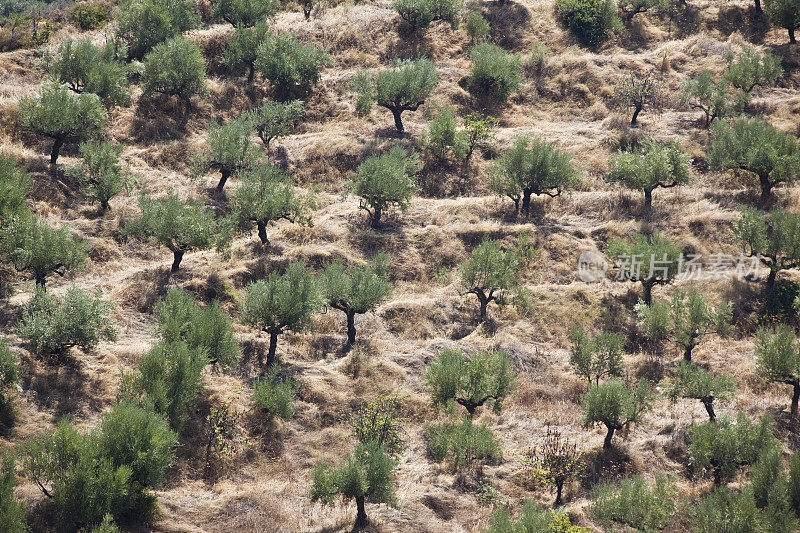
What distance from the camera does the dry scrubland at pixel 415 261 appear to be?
2484cm

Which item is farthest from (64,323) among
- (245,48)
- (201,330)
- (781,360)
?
(781,360)

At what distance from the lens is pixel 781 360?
87.1 feet

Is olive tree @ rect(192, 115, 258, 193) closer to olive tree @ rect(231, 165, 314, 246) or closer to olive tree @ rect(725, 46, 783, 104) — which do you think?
olive tree @ rect(231, 165, 314, 246)

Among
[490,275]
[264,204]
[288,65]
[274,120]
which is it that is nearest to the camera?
[490,275]

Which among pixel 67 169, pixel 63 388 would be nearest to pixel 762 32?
pixel 67 169

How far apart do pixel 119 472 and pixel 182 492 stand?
310 cm

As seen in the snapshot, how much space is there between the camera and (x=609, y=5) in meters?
50.8

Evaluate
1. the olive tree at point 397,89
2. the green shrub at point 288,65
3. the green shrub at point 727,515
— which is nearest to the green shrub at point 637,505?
the green shrub at point 727,515

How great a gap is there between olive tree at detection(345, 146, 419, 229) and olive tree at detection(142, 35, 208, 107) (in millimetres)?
12349

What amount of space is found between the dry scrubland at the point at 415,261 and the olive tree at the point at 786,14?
50.0 inches

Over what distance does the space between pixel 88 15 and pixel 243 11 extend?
10.4 meters

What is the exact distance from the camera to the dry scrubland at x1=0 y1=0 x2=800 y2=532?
24.8 meters

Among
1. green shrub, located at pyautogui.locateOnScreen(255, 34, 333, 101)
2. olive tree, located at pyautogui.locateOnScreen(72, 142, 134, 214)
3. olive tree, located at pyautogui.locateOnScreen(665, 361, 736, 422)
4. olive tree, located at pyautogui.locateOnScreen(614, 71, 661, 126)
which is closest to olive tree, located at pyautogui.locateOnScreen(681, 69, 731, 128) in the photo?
olive tree, located at pyautogui.locateOnScreen(614, 71, 661, 126)

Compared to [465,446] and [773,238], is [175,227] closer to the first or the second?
[465,446]
